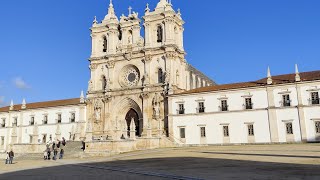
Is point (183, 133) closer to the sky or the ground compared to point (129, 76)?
closer to the ground

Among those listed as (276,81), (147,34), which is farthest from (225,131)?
(147,34)

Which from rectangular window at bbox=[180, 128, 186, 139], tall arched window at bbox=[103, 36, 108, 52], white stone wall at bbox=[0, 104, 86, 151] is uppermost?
tall arched window at bbox=[103, 36, 108, 52]

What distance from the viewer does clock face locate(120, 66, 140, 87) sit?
50000 millimetres

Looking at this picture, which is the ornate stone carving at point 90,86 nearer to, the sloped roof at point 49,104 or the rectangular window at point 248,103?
the sloped roof at point 49,104

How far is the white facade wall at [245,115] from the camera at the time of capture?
3744 cm

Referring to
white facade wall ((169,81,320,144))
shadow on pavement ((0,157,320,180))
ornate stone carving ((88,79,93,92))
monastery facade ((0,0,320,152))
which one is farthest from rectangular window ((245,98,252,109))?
ornate stone carving ((88,79,93,92))

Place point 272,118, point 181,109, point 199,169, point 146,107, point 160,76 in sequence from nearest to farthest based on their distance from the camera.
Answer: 1. point 199,169
2. point 272,118
3. point 181,109
4. point 146,107
5. point 160,76

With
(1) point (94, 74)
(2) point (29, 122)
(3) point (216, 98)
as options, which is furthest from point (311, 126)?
(2) point (29, 122)

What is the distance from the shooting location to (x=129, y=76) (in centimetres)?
5066

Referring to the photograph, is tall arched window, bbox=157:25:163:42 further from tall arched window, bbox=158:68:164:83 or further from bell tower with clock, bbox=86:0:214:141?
tall arched window, bbox=158:68:164:83

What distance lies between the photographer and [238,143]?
40.2 m

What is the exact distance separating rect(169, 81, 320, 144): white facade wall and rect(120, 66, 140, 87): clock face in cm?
796

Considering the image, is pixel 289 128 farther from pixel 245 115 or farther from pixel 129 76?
pixel 129 76

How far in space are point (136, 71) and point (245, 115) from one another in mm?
17853
